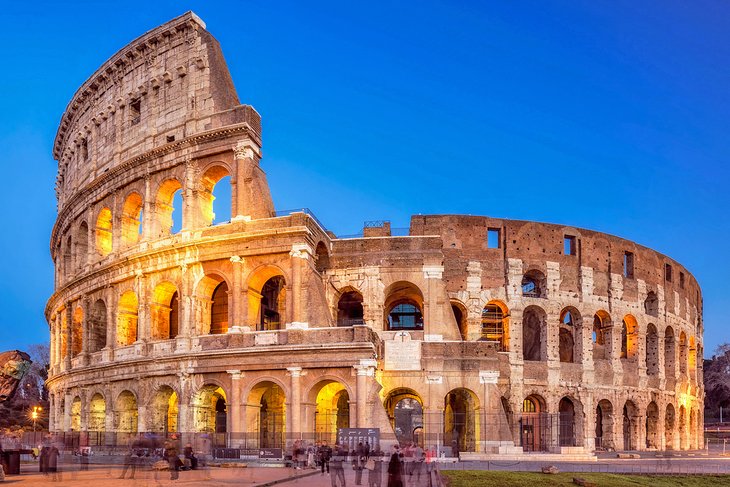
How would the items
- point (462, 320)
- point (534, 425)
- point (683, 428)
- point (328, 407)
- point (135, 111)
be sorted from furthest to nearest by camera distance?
point (683, 428)
point (534, 425)
point (462, 320)
point (135, 111)
point (328, 407)

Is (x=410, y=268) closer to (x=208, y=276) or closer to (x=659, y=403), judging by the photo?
(x=208, y=276)

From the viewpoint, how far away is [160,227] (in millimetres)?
31844

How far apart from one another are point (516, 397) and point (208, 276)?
14.7 m

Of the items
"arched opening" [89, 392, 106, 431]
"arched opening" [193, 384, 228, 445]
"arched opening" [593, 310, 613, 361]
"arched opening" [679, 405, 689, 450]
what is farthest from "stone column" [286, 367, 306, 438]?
"arched opening" [679, 405, 689, 450]

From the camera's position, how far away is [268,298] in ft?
112

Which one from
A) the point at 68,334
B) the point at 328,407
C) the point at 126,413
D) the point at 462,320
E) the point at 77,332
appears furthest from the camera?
the point at 77,332

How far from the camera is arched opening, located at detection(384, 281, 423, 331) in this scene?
3412cm

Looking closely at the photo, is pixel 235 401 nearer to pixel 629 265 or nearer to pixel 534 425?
pixel 534 425

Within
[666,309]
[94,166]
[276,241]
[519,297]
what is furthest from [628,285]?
[94,166]

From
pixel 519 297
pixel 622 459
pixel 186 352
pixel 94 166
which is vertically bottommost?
pixel 622 459

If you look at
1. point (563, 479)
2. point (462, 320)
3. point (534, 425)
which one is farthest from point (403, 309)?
point (563, 479)

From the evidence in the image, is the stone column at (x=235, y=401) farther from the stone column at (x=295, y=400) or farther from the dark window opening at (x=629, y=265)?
the dark window opening at (x=629, y=265)

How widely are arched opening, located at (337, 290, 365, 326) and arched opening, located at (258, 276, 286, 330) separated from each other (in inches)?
103

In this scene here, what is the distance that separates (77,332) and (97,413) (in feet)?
16.1
